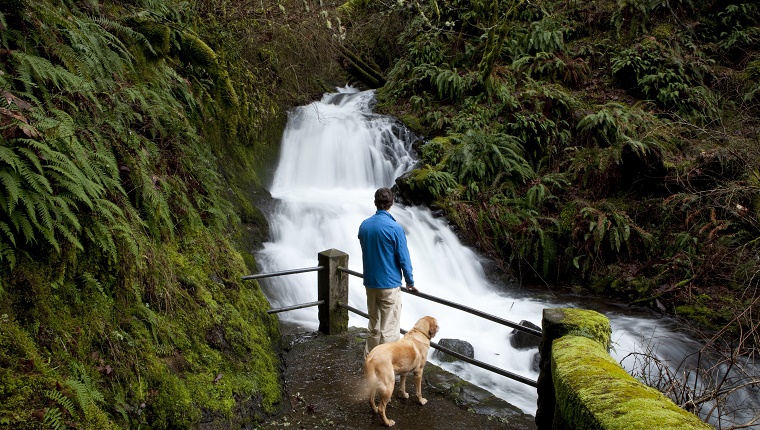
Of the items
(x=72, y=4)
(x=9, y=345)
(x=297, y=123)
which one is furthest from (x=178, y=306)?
(x=297, y=123)

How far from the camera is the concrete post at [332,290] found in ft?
23.2

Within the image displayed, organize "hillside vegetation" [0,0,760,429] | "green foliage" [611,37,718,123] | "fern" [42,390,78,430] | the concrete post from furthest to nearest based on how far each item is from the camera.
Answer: "green foliage" [611,37,718,123] < the concrete post < "hillside vegetation" [0,0,760,429] < "fern" [42,390,78,430]

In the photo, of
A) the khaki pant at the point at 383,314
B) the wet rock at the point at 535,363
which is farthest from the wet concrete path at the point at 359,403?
the wet rock at the point at 535,363

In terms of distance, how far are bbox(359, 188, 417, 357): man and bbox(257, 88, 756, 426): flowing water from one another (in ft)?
8.29

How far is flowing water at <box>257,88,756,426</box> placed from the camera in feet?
29.2

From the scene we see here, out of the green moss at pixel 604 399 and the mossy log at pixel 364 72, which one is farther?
the mossy log at pixel 364 72

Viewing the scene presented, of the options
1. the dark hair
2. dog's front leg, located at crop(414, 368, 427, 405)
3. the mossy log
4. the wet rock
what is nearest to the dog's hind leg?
dog's front leg, located at crop(414, 368, 427, 405)

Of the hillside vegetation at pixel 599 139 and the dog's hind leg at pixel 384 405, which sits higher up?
the hillside vegetation at pixel 599 139

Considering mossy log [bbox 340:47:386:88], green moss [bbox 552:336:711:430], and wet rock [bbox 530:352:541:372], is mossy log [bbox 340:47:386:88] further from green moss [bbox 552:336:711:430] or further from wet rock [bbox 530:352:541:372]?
green moss [bbox 552:336:711:430]

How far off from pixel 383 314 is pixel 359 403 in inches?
37.2

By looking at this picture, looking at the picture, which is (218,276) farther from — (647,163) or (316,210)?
(647,163)

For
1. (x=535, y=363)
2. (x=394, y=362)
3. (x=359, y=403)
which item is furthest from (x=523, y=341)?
(x=394, y=362)

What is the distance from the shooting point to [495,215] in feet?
42.2

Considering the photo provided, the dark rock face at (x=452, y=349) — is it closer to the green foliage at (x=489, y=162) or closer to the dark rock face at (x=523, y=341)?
the dark rock face at (x=523, y=341)
